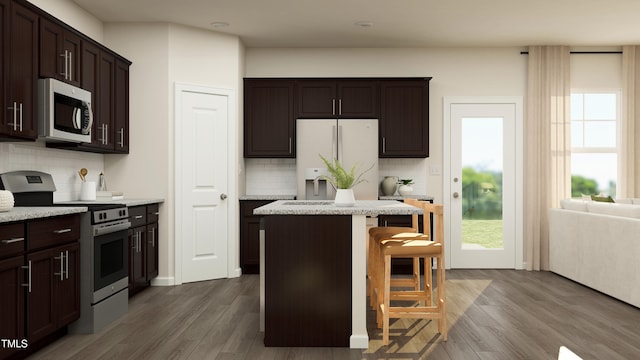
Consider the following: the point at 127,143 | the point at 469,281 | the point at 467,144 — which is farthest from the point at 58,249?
the point at 467,144

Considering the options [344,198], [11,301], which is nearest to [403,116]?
[344,198]

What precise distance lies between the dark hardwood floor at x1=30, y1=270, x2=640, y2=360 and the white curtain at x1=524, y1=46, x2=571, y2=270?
4.24ft

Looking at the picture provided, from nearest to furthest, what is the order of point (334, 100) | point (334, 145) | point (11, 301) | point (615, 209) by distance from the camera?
point (11, 301), point (615, 209), point (334, 145), point (334, 100)

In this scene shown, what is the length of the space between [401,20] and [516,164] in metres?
2.48

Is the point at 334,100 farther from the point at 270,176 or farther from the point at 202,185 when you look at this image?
the point at 202,185

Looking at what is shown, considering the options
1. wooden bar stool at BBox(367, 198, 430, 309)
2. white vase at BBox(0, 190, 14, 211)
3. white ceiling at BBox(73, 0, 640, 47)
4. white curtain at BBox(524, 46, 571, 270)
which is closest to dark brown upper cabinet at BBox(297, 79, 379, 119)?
white ceiling at BBox(73, 0, 640, 47)

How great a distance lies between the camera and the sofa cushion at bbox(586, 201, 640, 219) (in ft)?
14.4

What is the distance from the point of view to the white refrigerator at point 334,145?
234 inches

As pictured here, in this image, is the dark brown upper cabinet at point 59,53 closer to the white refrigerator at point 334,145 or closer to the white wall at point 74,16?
the white wall at point 74,16

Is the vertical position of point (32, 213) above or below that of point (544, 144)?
below

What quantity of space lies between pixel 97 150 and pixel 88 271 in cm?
165

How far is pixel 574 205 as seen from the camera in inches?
213

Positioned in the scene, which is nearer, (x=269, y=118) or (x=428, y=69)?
(x=269, y=118)

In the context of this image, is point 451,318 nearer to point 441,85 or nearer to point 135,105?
point 441,85
